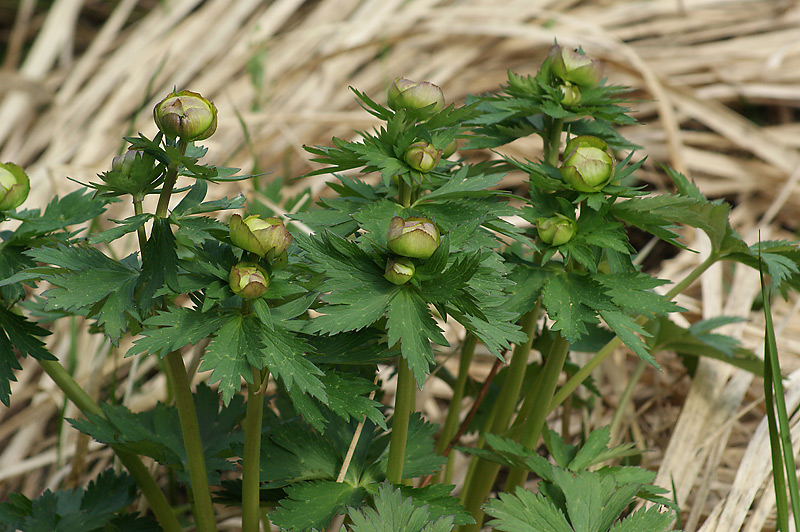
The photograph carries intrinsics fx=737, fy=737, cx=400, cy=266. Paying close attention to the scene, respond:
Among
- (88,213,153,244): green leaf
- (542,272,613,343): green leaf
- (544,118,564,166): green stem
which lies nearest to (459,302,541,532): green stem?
(542,272,613,343): green leaf

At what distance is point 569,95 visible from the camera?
986 mm

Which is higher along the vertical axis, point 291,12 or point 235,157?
point 291,12

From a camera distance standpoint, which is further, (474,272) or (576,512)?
(576,512)

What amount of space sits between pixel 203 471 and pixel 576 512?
1.56 ft

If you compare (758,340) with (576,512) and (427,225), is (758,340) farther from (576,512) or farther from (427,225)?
(427,225)

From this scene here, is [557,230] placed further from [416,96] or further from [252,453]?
[252,453]

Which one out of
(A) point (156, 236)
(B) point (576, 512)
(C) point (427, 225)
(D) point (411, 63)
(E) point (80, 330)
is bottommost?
(E) point (80, 330)

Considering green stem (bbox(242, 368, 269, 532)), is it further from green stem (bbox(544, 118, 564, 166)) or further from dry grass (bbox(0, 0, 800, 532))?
dry grass (bbox(0, 0, 800, 532))

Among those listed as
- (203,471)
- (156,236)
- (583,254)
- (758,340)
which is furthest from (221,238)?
(758,340)

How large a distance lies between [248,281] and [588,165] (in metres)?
0.44

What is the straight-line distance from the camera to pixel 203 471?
92 centimetres

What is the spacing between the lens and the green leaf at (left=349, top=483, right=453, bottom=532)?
80 centimetres

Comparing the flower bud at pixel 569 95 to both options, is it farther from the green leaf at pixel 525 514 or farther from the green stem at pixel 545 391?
the green leaf at pixel 525 514

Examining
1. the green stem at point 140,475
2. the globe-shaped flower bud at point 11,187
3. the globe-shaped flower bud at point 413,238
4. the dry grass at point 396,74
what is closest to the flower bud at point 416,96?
the globe-shaped flower bud at point 413,238
